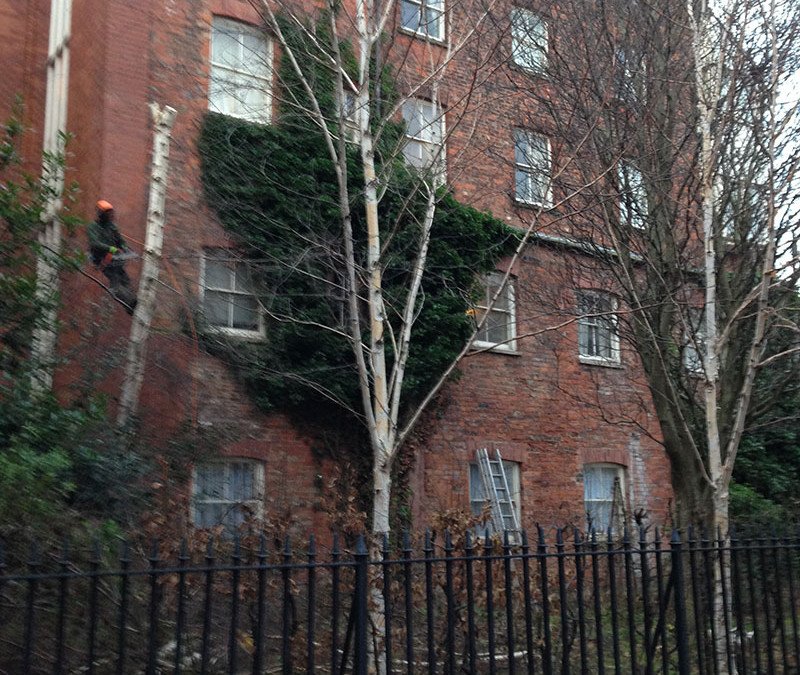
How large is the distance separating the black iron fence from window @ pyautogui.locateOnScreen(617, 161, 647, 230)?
485 cm

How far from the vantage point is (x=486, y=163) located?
46.6 feet

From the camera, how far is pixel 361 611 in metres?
4.27

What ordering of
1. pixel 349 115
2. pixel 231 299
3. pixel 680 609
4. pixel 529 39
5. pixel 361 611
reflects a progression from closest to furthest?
1. pixel 361 611
2. pixel 680 609
3. pixel 349 115
4. pixel 529 39
5. pixel 231 299

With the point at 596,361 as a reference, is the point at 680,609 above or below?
below

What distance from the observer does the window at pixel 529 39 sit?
1060cm

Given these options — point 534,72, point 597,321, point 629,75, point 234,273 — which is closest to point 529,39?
point 534,72

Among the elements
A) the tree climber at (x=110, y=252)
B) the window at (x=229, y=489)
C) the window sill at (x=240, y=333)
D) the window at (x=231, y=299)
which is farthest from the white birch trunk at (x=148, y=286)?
the window at (x=231, y=299)

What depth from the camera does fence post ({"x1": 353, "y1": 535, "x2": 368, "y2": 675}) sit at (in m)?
4.21

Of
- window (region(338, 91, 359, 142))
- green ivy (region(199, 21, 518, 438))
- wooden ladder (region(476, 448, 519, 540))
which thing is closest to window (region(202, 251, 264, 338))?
green ivy (region(199, 21, 518, 438))

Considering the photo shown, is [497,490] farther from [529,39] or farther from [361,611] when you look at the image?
[361,611]

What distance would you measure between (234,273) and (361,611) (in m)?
8.76

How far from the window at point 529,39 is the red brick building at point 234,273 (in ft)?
0.14

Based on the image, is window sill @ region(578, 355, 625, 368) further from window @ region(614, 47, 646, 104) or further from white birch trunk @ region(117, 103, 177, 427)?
white birch trunk @ region(117, 103, 177, 427)

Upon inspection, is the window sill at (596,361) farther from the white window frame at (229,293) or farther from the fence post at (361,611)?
the fence post at (361,611)
